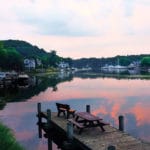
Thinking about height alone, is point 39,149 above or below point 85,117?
below

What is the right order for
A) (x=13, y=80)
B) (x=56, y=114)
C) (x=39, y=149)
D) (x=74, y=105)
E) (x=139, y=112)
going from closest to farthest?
(x=39, y=149)
(x=56, y=114)
(x=139, y=112)
(x=74, y=105)
(x=13, y=80)

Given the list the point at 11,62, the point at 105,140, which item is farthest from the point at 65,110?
the point at 11,62

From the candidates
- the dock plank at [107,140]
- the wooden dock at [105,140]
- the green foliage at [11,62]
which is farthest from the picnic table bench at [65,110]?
the green foliage at [11,62]

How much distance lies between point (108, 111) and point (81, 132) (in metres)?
20.7

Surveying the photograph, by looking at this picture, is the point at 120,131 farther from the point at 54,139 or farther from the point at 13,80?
the point at 13,80

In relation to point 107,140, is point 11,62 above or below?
above

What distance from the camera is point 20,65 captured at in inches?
6373

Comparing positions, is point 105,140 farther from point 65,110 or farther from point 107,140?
point 65,110

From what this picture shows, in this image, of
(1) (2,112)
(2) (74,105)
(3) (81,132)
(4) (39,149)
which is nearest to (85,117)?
(3) (81,132)

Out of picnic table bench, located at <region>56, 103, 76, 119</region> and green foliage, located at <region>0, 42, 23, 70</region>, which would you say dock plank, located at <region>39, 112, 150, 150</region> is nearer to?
picnic table bench, located at <region>56, 103, 76, 119</region>

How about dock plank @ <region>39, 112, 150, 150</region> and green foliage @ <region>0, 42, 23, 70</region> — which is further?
green foliage @ <region>0, 42, 23, 70</region>

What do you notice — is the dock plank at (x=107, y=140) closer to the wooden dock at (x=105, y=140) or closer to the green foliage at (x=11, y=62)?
the wooden dock at (x=105, y=140)

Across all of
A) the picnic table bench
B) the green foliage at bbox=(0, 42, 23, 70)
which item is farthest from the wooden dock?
the green foliage at bbox=(0, 42, 23, 70)

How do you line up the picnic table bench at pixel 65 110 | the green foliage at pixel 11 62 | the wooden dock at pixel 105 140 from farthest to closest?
the green foliage at pixel 11 62 < the picnic table bench at pixel 65 110 < the wooden dock at pixel 105 140
